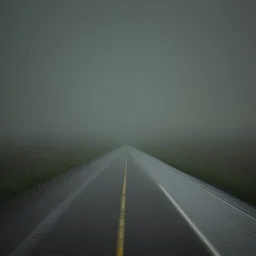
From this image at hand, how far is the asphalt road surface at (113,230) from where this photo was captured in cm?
535

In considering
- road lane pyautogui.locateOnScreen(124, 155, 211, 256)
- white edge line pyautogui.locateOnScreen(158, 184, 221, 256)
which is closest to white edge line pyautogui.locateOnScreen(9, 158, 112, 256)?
road lane pyautogui.locateOnScreen(124, 155, 211, 256)

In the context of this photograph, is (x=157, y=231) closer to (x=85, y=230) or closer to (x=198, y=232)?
(x=198, y=232)

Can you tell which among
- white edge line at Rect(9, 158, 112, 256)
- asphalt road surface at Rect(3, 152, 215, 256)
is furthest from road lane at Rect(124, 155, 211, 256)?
white edge line at Rect(9, 158, 112, 256)

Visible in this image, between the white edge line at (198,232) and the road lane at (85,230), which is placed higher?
the white edge line at (198,232)

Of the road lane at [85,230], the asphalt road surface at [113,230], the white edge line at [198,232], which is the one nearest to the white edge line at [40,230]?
the asphalt road surface at [113,230]

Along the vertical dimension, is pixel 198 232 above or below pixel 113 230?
above

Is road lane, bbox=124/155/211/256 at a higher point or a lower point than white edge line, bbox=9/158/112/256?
higher

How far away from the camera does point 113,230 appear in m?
6.65

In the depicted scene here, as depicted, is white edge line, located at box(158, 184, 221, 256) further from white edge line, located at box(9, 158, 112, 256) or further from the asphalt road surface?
white edge line, located at box(9, 158, 112, 256)

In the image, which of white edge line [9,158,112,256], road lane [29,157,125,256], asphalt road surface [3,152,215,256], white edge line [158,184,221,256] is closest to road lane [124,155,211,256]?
asphalt road surface [3,152,215,256]

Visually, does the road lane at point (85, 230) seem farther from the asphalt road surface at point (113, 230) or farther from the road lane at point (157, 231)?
the road lane at point (157, 231)

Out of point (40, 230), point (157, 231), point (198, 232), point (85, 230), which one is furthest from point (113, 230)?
point (198, 232)

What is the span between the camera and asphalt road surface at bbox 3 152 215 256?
5.35 meters

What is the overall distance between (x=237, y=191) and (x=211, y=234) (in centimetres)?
691
